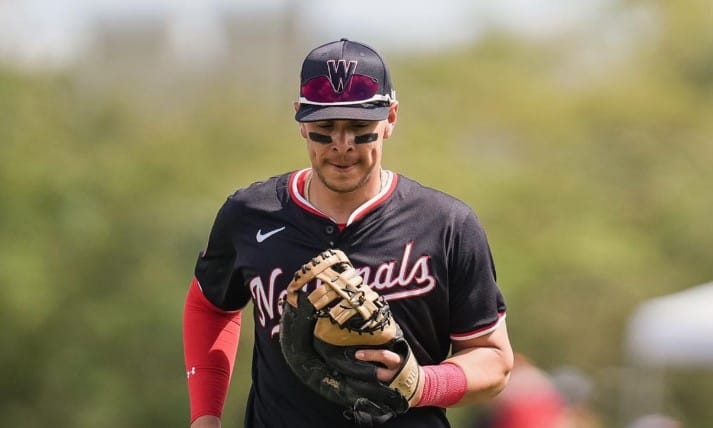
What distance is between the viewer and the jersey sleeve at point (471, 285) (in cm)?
466

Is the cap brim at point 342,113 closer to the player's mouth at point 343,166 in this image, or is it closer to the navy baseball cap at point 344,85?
the navy baseball cap at point 344,85

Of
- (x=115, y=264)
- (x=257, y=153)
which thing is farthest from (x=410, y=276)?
(x=257, y=153)

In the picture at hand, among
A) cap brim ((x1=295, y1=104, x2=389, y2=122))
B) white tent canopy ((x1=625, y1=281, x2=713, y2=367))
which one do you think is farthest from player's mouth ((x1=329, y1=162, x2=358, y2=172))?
white tent canopy ((x1=625, y1=281, x2=713, y2=367))

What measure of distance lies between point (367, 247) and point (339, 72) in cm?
55

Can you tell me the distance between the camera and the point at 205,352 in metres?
5.15

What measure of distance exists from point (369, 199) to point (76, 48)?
27096 mm

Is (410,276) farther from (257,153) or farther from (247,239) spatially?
(257,153)

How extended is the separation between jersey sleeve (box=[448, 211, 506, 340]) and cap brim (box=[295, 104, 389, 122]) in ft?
1.46

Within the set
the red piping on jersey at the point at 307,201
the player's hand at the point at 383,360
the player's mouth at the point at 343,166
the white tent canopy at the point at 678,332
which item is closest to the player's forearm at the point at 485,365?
the player's hand at the point at 383,360

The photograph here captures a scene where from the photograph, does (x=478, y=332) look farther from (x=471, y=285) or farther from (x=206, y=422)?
(x=206, y=422)

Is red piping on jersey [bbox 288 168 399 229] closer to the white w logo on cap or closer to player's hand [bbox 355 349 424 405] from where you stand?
the white w logo on cap

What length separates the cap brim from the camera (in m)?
4.53

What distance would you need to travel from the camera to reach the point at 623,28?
4162 centimetres

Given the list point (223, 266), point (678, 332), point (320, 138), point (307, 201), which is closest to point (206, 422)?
point (223, 266)
